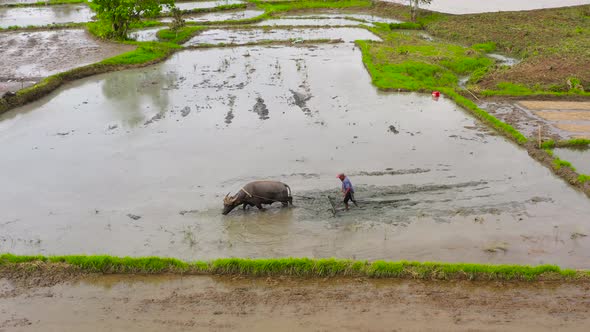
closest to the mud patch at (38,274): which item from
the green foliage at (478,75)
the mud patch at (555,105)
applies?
the mud patch at (555,105)

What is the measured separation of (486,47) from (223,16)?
72.8 feet

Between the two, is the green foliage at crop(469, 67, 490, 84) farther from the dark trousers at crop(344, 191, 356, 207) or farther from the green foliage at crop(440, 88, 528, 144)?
the dark trousers at crop(344, 191, 356, 207)

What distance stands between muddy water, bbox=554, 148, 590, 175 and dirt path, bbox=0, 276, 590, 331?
5789mm

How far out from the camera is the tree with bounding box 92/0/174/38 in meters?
29.6

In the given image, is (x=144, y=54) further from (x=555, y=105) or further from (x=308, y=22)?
(x=555, y=105)

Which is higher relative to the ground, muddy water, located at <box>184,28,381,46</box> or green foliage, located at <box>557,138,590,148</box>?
muddy water, located at <box>184,28,381,46</box>

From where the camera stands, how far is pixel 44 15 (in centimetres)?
4184

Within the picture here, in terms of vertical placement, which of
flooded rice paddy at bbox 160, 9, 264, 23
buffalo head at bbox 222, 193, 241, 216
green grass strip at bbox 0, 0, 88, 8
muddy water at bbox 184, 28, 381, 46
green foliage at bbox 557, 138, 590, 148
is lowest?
buffalo head at bbox 222, 193, 241, 216

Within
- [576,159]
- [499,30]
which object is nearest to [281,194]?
[576,159]

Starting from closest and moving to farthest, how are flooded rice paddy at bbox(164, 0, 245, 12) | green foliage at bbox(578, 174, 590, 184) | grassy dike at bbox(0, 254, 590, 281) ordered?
grassy dike at bbox(0, 254, 590, 281) → green foliage at bbox(578, 174, 590, 184) → flooded rice paddy at bbox(164, 0, 245, 12)

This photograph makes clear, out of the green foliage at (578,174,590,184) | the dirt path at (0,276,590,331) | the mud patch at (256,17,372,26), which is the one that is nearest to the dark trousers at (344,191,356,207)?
the dirt path at (0,276,590,331)

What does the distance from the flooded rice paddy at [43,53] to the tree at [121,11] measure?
1.49 metres

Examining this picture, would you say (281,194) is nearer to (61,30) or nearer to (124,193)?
(124,193)

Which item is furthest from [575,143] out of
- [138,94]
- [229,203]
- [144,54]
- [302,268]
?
[144,54]
